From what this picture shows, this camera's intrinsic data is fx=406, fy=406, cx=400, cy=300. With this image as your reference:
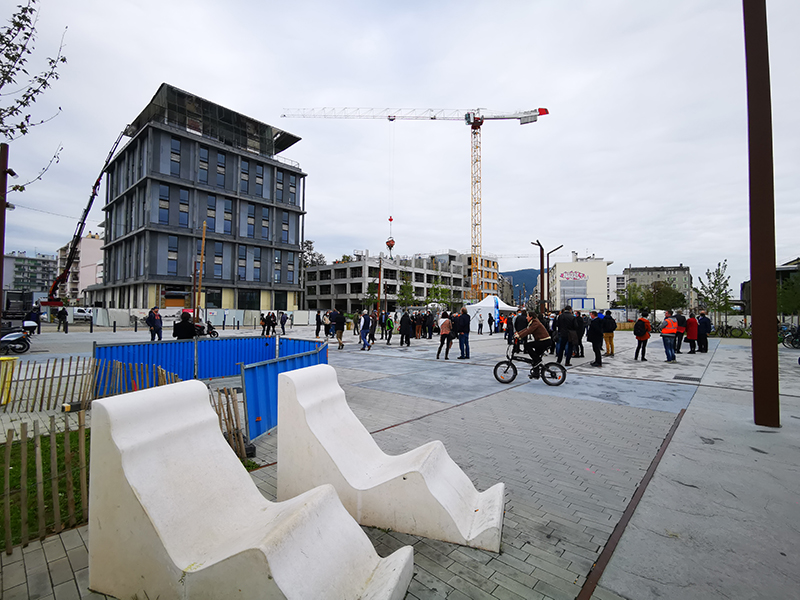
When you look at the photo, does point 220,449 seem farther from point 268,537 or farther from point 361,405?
point 361,405

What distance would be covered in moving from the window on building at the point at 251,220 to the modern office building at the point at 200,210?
14 centimetres

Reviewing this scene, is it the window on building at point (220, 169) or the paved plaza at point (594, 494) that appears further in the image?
the window on building at point (220, 169)

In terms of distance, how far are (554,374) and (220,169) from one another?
5542cm

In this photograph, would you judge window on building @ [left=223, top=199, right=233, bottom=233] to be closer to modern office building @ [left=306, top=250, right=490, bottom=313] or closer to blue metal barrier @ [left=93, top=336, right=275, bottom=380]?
modern office building @ [left=306, top=250, right=490, bottom=313]

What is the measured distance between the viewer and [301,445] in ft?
12.3

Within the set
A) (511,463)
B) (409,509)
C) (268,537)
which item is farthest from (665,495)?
(268,537)

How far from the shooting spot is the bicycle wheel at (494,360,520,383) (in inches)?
407

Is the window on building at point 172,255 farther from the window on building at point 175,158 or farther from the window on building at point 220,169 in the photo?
the window on building at point 220,169

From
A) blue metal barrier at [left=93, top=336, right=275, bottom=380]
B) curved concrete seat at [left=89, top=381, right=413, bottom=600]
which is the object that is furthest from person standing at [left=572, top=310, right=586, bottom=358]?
curved concrete seat at [left=89, top=381, right=413, bottom=600]

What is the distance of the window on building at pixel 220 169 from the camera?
53.8m

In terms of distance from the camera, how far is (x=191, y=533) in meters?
2.51

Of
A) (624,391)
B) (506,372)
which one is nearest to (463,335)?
(506,372)

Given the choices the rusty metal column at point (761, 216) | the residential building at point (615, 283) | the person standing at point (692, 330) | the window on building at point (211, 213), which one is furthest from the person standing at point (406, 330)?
the residential building at point (615, 283)

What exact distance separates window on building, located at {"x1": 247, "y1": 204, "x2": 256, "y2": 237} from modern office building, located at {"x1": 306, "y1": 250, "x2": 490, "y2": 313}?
27.7 metres
